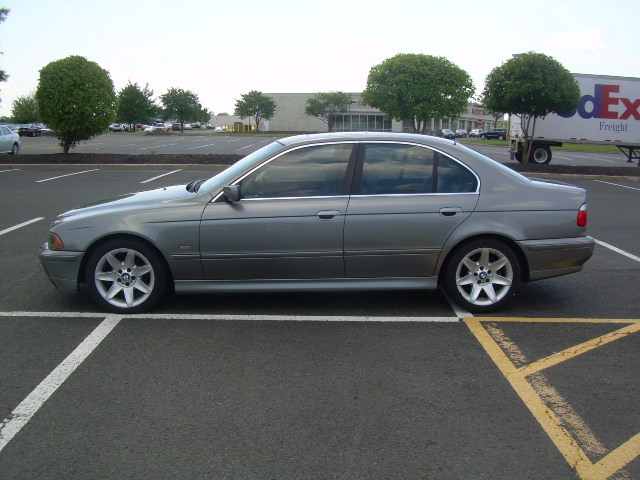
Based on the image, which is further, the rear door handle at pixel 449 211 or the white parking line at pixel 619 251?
the white parking line at pixel 619 251

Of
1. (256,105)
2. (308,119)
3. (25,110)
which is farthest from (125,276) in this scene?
(25,110)

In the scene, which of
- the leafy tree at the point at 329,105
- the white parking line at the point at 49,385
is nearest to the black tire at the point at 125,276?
the white parking line at the point at 49,385

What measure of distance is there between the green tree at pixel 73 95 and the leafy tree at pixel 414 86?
1897cm

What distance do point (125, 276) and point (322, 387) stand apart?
90.8 inches

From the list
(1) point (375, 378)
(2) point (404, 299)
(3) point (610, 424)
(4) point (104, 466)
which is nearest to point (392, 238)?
(2) point (404, 299)

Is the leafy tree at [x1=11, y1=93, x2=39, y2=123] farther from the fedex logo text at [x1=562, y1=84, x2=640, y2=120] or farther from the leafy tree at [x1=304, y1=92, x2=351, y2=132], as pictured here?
the fedex logo text at [x1=562, y1=84, x2=640, y2=120]

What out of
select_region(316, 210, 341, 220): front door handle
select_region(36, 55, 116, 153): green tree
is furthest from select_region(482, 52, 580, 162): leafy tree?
select_region(316, 210, 341, 220): front door handle

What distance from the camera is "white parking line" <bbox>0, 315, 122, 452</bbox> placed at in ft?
11.2

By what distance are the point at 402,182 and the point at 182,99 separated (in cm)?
9082

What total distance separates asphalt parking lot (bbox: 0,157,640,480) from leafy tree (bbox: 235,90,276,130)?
7788cm

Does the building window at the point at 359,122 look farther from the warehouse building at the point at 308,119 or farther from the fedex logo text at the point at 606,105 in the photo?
the fedex logo text at the point at 606,105

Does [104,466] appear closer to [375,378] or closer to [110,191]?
[375,378]

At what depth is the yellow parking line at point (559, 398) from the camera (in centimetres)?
311

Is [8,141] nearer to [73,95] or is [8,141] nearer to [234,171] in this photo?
[73,95]
